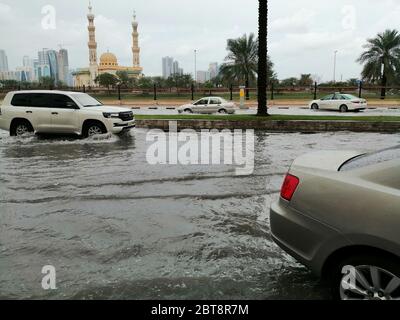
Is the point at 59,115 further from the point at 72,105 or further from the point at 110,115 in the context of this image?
the point at 110,115

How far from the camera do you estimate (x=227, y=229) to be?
16.4 feet

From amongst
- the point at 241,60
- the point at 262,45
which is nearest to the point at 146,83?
the point at 241,60

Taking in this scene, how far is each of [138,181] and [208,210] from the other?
87.7 inches

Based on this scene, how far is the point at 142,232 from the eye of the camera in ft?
16.1

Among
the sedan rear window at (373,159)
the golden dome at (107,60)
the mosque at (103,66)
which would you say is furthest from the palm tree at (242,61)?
the golden dome at (107,60)

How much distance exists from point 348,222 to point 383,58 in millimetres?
39727

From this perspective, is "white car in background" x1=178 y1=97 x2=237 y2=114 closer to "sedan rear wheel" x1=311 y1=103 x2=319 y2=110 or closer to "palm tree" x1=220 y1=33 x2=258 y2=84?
"sedan rear wheel" x1=311 y1=103 x2=319 y2=110

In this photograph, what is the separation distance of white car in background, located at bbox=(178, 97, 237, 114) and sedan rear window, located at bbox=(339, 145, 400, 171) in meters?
21.3

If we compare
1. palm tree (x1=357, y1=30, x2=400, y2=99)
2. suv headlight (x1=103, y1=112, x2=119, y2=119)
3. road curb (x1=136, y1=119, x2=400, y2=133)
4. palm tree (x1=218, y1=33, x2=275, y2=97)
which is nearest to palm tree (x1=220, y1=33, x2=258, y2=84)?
palm tree (x1=218, y1=33, x2=275, y2=97)

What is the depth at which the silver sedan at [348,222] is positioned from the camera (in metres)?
2.68

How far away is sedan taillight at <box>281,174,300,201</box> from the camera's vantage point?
3.32 meters

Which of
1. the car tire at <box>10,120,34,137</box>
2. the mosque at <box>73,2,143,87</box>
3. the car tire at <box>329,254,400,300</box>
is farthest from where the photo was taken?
the mosque at <box>73,2,143,87</box>

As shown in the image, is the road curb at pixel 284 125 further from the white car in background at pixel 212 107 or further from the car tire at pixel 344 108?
the car tire at pixel 344 108
